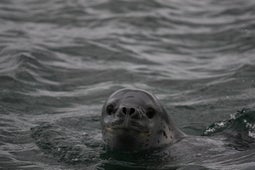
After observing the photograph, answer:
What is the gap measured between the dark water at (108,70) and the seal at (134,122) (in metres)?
0.26

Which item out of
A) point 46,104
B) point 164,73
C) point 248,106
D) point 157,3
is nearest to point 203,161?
point 248,106

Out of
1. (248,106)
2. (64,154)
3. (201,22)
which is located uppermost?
(201,22)

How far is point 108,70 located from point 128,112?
5.38 meters

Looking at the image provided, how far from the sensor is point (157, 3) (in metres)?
17.7

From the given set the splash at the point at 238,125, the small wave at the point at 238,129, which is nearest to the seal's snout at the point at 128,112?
the small wave at the point at 238,129

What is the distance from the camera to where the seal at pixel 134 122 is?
6410 millimetres

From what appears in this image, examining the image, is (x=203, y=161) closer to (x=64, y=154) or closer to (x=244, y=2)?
(x=64, y=154)

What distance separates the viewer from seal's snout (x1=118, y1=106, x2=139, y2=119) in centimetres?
639

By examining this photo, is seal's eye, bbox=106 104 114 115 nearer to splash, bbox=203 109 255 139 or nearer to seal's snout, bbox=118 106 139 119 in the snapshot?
seal's snout, bbox=118 106 139 119

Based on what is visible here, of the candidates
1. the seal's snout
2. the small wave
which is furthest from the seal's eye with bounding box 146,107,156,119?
the small wave

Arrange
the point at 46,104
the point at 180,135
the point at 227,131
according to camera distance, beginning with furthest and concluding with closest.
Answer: the point at 46,104 < the point at 227,131 < the point at 180,135

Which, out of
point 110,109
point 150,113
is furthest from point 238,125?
point 110,109

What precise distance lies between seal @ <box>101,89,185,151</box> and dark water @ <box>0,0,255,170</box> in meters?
0.26

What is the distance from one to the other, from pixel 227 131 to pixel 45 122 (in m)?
2.33
